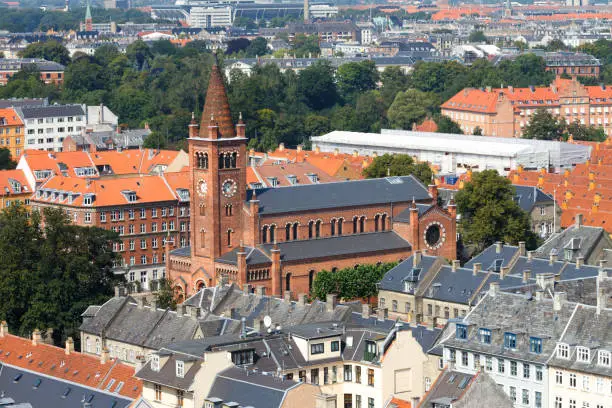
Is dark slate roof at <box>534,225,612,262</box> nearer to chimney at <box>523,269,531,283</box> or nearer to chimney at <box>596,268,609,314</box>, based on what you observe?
chimney at <box>523,269,531,283</box>

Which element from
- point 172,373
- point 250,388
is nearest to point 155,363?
point 172,373

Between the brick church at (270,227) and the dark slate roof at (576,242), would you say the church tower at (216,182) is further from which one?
the dark slate roof at (576,242)

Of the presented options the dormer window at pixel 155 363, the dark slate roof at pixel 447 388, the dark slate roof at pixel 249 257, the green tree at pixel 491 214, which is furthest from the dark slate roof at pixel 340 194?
the dark slate roof at pixel 447 388

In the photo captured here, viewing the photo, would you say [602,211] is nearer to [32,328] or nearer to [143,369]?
[32,328]

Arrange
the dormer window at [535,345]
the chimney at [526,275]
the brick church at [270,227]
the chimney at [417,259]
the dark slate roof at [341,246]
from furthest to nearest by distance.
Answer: the dark slate roof at [341,246]
the brick church at [270,227]
the chimney at [417,259]
the chimney at [526,275]
the dormer window at [535,345]

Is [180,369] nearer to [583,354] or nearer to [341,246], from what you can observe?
[583,354]

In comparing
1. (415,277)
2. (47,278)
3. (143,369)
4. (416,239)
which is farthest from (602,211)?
(143,369)
